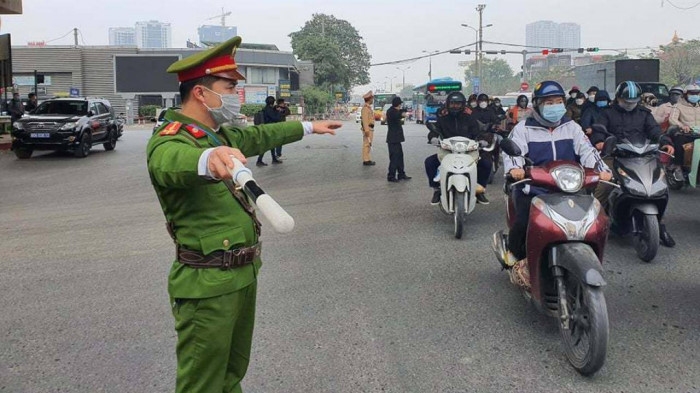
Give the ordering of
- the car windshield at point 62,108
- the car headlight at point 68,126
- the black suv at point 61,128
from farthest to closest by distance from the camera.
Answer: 1. the car windshield at point 62,108
2. the car headlight at point 68,126
3. the black suv at point 61,128

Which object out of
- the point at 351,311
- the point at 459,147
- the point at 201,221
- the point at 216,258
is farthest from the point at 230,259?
the point at 459,147

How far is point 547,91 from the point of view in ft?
16.2

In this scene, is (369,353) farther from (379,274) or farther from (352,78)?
(352,78)

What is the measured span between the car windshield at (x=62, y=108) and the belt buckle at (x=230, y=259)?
59.3 ft

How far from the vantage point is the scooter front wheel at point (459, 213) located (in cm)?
747

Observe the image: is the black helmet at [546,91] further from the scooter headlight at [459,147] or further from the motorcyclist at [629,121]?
the scooter headlight at [459,147]

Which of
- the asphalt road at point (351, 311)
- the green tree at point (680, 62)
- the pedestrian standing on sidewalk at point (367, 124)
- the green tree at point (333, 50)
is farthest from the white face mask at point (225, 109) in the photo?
the green tree at point (333, 50)

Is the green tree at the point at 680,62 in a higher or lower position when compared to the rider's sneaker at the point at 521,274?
higher

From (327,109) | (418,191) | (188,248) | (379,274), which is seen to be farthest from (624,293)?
(327,109)

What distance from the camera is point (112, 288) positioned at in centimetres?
562

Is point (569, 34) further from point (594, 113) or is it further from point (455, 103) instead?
point (455, 103)

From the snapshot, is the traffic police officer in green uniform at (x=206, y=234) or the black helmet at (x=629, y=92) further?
the black helmet at (x=629, y=92)

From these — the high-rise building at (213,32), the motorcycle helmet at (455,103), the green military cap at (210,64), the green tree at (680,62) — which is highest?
the high-rise building at (213,32)

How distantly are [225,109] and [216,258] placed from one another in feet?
1.99
